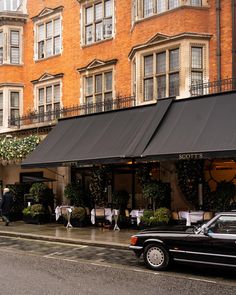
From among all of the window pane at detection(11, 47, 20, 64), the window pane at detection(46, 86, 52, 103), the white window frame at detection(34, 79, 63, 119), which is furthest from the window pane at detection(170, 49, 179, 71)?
the window pane at detection(11, 47, 20, 64)

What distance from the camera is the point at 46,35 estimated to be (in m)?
24.8

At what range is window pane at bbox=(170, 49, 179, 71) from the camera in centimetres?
1824

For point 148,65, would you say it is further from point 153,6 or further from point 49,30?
point 49,30

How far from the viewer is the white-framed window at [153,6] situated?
18.1 meters

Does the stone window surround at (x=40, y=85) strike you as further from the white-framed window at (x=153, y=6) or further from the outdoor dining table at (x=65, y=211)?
the outdoor dining table at (x=65, y=211)

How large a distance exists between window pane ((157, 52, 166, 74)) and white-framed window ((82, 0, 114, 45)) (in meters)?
3.54

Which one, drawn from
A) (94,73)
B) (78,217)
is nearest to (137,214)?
(78,217)

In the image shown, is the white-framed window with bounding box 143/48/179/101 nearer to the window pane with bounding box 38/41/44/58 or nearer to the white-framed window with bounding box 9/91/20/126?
the window pane with bounding box 38/41/44/58

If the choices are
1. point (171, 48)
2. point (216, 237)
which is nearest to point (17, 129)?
point (171, 48)

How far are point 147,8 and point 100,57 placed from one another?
3555mm

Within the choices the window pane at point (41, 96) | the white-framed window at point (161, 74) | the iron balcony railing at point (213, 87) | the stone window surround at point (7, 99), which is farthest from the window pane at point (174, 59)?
the stone window surround at point (7, 99)

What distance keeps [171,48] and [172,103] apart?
93.0 inches

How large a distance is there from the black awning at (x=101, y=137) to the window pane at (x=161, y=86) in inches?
36.2

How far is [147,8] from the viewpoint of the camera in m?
19.2
